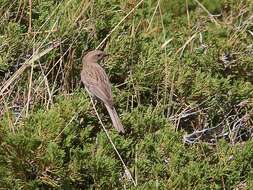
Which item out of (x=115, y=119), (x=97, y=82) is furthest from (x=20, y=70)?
(x=115, y=119)

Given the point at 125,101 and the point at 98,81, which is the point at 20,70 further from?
the point at 125,101

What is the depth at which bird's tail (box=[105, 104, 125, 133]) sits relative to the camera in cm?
516

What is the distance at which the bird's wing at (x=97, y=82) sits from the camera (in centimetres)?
541

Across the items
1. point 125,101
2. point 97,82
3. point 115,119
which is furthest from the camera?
point 125,101

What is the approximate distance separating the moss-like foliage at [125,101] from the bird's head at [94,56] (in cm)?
10

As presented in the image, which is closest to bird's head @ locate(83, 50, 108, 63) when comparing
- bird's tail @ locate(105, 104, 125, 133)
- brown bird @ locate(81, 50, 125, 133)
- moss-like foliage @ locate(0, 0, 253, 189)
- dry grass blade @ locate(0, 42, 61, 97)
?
brown bird @ locate(81, 50, 125, 133)

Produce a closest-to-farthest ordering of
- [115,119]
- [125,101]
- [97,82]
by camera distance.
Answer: [115,119], [97,82], [125,101]

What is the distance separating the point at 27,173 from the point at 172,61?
5.64 feet

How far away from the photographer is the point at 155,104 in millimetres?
5773

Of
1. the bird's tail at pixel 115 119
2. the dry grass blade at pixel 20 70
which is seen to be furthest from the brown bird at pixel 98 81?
the dry grass blade at pixel 20 70

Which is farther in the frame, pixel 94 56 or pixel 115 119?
pixel 94 56

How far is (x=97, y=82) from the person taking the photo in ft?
18.0

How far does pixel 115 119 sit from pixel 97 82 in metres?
0.38

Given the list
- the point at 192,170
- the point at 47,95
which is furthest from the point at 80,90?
the point at 192,170
